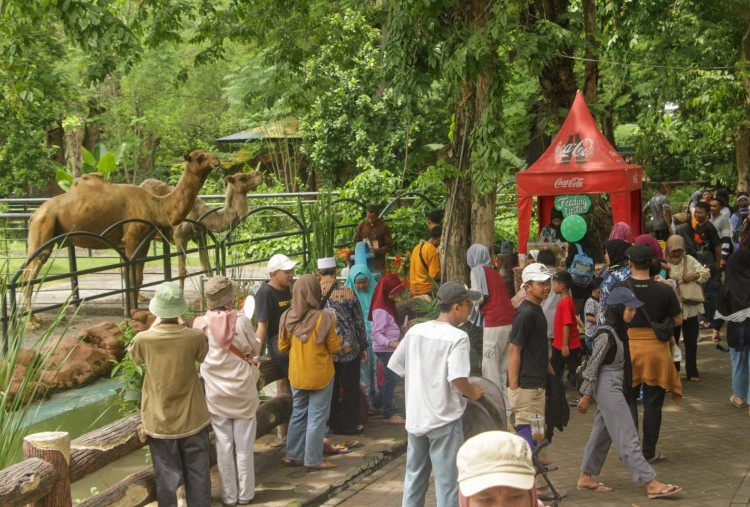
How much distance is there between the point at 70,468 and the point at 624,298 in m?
4.10

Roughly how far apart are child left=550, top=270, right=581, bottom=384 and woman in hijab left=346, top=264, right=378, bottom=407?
193cm

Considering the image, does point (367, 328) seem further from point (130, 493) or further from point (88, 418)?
point (130, 493)

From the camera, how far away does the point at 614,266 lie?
7.95 m

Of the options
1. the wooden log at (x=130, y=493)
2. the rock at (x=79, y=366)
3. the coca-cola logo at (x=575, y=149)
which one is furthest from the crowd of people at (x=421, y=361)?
the rock at (x=79, y=366)

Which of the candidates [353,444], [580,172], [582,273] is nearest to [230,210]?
[580,172]

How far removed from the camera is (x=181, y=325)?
582cm

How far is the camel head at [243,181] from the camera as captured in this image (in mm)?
13109

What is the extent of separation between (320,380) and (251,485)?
1.07 metres

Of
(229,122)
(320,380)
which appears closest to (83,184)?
(320,380)

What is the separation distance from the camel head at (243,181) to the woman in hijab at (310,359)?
6161 millimetres

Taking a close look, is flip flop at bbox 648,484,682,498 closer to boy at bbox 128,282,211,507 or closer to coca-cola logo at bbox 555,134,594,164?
boy at bbox 128,282,211,507

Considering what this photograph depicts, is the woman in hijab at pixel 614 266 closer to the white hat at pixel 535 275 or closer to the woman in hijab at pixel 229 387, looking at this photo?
the white hat at pixel 535 275

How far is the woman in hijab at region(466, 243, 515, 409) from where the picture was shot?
8.17 meters

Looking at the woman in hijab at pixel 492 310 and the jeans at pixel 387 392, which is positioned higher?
the woman in hijab at pixel 492 310
